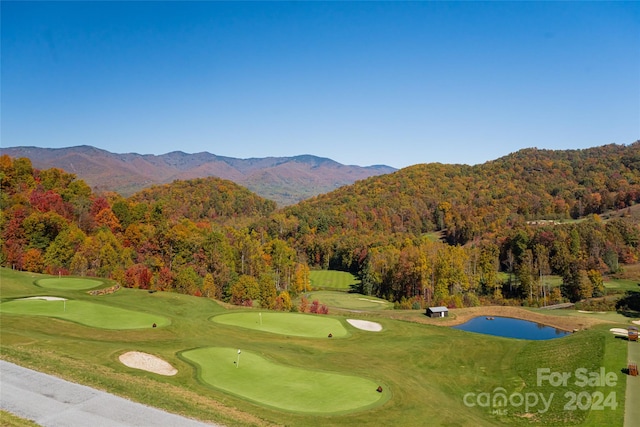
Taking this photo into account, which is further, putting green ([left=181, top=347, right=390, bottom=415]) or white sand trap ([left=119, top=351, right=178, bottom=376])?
white sand trap ([left=119, top=351, right=178, bottom=376])

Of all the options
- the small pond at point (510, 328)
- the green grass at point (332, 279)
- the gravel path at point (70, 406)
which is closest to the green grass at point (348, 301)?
the green grass at point (332, 279)

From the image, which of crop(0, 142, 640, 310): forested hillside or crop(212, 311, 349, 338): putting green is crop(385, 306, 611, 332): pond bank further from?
A: crop(212, 311, 349, 338): putting green

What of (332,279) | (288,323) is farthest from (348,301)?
(288,323)

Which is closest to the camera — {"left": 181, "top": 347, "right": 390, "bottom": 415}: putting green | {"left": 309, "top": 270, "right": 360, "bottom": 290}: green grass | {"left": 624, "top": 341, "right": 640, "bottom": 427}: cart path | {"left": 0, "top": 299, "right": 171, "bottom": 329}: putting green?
{"left": 624, "top": 341, "right": 640, "bottom": 427}: cart path

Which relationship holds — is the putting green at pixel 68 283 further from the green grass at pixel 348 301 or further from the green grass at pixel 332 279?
the green grass at pixel 332 279

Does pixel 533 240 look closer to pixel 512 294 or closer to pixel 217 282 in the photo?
pixel 512 294

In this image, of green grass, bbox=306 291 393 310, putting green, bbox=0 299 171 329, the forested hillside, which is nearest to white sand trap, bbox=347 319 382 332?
putting green, bbox=0 299 171 329

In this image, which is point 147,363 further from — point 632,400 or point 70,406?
point 632,400
